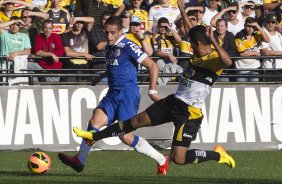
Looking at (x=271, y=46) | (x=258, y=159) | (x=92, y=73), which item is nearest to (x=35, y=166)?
(x=258, y=159)

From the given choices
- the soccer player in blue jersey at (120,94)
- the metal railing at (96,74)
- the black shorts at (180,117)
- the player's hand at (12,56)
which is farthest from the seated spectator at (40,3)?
the black shorts at (180,117)

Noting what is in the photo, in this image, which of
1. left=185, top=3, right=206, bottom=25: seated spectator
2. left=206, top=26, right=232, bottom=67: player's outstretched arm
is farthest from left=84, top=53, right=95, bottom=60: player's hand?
left=206, top=26, right=232, bottom=67: player's outstretched arm

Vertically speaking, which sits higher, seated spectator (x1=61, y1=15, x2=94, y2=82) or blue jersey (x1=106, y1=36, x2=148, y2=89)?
blue jersey (x1=106, y1=36, x2=148, y2=89)

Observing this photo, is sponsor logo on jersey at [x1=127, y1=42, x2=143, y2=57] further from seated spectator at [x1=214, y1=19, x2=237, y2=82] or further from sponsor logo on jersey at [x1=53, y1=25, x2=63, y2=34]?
sponsor logo on jersey at [x1=53, y1=25, x2=63, y2=34]

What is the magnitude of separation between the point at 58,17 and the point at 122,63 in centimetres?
748

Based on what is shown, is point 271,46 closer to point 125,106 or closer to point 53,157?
point 53,157

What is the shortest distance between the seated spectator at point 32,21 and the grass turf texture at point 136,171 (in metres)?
3.73

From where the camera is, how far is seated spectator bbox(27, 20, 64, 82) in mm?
19484

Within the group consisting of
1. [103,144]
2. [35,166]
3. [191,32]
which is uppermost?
[191,32]

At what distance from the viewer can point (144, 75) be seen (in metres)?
19.0

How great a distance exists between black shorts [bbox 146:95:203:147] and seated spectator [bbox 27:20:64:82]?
747cm

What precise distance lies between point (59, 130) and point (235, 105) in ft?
12.3

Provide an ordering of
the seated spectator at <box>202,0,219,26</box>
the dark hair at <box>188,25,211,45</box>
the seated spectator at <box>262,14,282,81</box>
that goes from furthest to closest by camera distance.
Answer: the seated spectator at <box>202,0,219,26</box> < the seated spectator at <box>262,14,282,81</box> < the dark hair at <box>188,25,211,45</box>

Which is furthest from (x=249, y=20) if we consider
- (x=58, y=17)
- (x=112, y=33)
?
(x=112, y=33)
